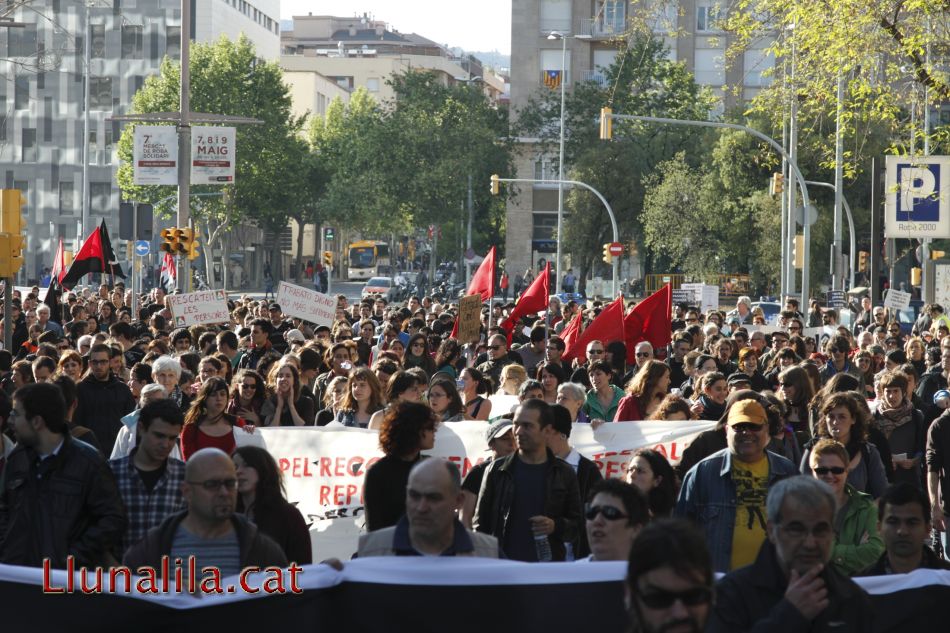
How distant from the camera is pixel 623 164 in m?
66.2

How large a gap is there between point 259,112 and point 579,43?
59.6ft

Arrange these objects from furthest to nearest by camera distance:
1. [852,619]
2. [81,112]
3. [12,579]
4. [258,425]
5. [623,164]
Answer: [81,112]
[623,164]
[258,425]
[12,579]
[852,619]

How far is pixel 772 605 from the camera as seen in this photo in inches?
201

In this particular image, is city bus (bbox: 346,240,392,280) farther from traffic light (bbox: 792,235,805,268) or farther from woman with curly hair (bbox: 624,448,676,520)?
woman with curly hair (bbox: 624,448,676,520)

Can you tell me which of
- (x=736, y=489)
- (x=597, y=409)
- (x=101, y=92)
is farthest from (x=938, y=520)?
(x=101, y=92)

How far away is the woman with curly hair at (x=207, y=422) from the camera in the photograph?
920 centimetres

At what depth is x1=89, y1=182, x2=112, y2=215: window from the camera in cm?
9106

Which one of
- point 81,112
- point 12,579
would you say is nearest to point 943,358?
point 12,579

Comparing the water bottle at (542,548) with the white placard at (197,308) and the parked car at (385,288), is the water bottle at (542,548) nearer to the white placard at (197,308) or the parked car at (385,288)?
the white placard at (197,308)

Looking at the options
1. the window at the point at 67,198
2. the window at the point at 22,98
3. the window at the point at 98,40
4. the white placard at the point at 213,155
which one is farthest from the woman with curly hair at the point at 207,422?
the window at the point at 98,40

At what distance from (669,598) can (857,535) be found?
335 cm

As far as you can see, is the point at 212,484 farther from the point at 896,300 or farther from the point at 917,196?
the point at 896,300

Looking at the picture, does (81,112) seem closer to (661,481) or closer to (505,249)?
(505,249)

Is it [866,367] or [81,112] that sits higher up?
[81,112]
